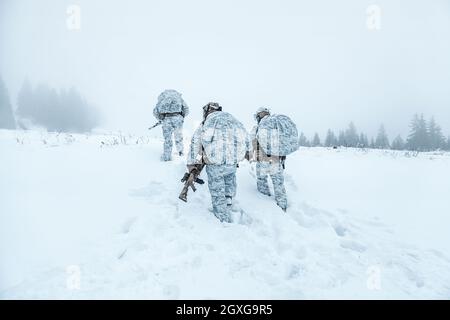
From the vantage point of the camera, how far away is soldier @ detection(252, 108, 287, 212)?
23.6 feet

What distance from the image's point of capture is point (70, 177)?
274 inches

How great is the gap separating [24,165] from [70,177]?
148cm

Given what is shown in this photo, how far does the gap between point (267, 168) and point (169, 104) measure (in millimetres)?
3952

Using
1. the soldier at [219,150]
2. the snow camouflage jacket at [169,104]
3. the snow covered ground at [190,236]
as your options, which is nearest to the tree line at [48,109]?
the snow camouflage jacket at [169,104]

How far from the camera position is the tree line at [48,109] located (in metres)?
50.2

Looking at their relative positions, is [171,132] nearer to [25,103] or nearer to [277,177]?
[277,177]

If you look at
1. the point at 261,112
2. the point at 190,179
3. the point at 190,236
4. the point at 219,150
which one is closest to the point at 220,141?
the point at 219,150

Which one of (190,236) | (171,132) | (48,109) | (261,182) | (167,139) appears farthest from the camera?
(48,109)

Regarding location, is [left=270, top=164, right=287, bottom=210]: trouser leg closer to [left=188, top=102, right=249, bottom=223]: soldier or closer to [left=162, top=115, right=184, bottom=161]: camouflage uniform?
[left=188, top=102, right=249, bottom=223]: soldier

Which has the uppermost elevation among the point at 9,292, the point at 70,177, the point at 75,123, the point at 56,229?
the point at 75,123

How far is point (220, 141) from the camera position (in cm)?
622
